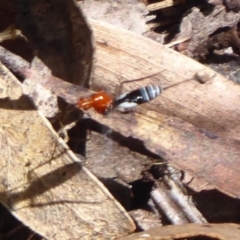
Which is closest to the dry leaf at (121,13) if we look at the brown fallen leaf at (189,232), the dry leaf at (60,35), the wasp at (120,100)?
the dry leaf at (60,35)

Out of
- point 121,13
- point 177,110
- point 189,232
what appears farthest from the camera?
point 121,13

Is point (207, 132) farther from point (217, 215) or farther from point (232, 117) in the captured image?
point (217, 215)

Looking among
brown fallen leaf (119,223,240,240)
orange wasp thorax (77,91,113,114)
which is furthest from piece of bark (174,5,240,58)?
brown fallen leaf (119,223,240,240)

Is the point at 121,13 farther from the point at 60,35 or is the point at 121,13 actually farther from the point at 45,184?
the point at 45,184

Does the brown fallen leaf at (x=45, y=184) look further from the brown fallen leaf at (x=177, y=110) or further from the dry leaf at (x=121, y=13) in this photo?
the dry leaf at (x=121, y=13)

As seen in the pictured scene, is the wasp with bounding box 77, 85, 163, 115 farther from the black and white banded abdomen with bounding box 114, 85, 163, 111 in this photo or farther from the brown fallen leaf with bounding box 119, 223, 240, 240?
the brown fallen leaf with bounding box 119, 223, 240, 240

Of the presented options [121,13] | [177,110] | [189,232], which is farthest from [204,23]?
[189,232]
